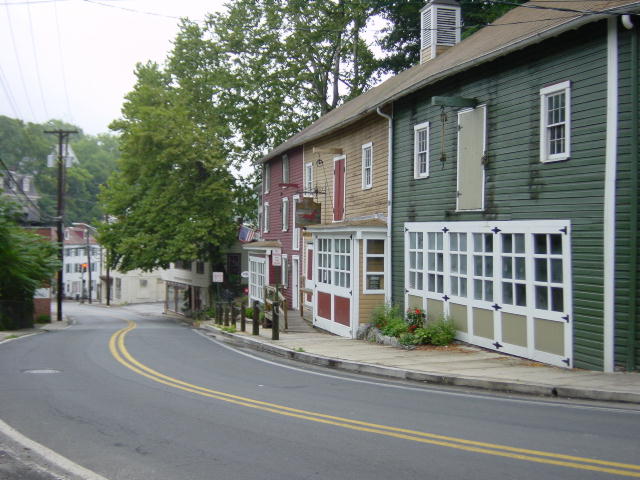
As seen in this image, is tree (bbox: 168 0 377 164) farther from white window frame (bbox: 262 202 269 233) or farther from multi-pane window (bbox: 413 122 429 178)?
multi-pane window (bbox: 413 122 429 178)

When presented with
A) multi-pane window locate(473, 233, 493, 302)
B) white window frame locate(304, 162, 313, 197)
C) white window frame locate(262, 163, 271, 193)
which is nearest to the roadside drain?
multi-pane window locate(473, 233, 493, 302)

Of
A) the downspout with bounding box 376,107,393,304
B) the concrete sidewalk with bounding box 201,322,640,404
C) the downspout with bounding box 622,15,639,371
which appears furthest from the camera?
the downspout with bounding box 376,107,393,304

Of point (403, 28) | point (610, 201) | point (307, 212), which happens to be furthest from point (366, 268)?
point (403, 28)

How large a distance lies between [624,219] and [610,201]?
0.39m

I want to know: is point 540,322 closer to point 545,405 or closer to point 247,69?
point 545,405

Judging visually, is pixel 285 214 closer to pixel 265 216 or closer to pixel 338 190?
pixel 265 216

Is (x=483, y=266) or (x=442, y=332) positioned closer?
(x=483, y=266)

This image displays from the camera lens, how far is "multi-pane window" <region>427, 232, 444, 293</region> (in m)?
17.3

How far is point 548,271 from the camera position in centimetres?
1310

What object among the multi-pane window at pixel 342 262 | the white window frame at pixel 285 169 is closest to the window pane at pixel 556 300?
the multi-pane window at pixel 342 262

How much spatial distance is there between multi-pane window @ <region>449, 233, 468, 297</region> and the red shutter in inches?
320

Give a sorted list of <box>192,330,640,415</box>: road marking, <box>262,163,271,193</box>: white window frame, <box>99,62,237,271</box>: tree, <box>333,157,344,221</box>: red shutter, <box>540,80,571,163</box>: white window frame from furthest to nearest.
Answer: <box>99,62,237,271</box>: tree → <box>262,163,271,193</box>: white window frame → <box>333,157,344,221</box>: red shutter → <box>540,80,571,163</box>: white window frame → <box>192,330,640,415</box>: road marking

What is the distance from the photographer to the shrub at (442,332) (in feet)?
53.4

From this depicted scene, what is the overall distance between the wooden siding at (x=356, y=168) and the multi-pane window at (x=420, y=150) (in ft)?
6.28
